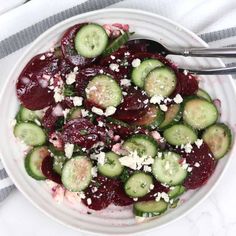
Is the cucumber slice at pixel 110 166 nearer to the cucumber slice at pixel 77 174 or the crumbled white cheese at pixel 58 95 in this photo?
the cucumber slice at pixel 77 174

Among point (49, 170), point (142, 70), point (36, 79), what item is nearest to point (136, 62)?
point (142, 70)

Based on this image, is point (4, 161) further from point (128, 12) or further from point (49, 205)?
point (128, 12)

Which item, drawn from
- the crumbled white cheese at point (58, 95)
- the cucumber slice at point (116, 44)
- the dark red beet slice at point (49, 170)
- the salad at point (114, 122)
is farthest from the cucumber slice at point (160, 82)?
the dark red beet slice at point (49, 170)

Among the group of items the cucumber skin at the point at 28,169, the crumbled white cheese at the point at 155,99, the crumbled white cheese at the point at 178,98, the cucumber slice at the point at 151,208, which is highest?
the crumbled white cheese at the point at 155,99

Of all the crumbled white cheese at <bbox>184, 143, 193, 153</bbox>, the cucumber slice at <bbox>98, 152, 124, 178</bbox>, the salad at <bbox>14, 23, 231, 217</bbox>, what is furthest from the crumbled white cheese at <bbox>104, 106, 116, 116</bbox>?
the crumbled white cheese at <bbox>184, 143, 193, 153</bbox>

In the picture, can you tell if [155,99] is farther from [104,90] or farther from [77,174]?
[77,174]

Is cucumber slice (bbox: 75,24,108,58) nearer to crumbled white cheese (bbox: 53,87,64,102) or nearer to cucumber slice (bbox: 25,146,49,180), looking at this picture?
crumbled white cheese (bbox: 53,87,64,102)

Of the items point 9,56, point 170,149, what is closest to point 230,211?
point 170,149
